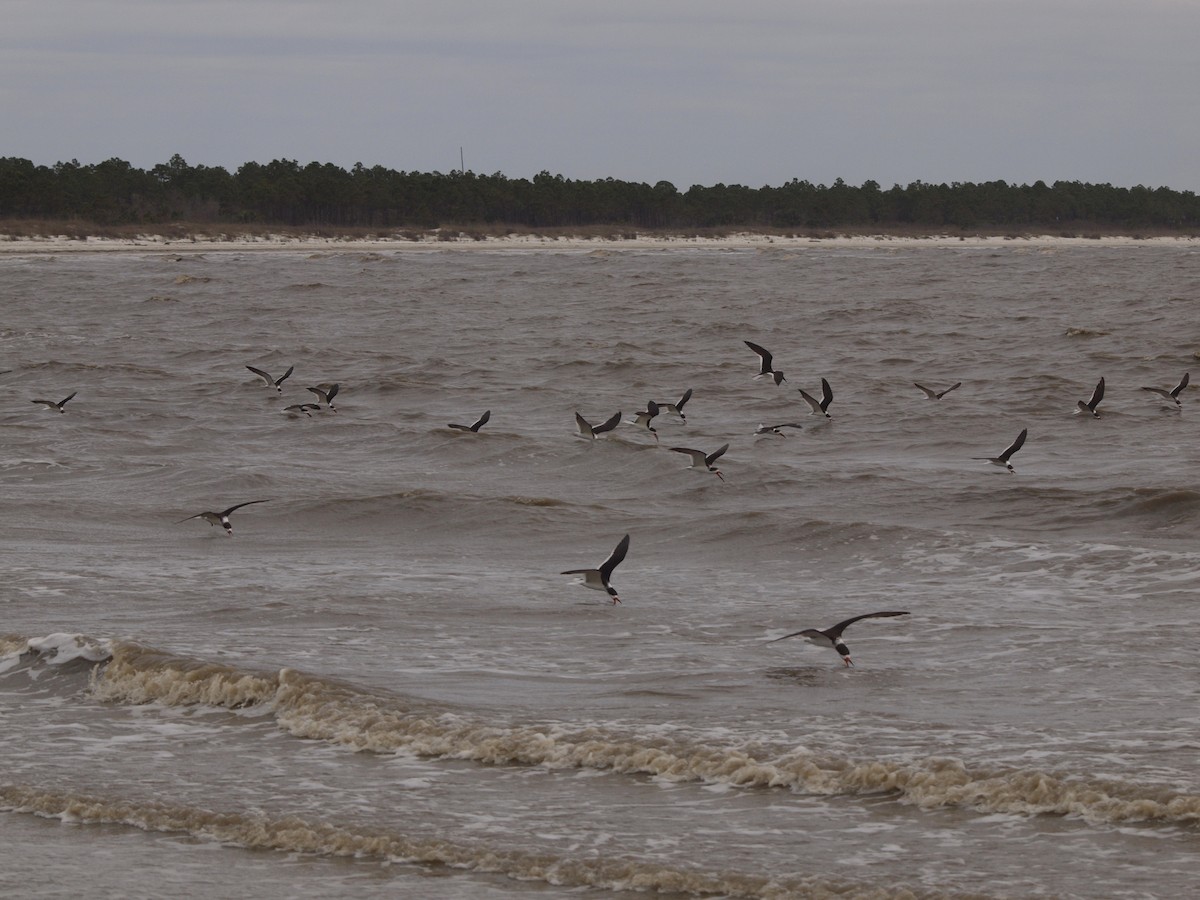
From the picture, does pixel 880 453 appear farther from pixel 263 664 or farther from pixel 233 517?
pixel 263 664

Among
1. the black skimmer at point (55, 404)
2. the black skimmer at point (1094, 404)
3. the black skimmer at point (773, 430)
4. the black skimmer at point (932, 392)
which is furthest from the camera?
the black skimmer at point (932, 392)

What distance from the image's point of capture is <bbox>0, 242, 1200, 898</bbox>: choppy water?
7.92m

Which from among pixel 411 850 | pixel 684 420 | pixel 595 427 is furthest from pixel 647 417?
pixel 411 850

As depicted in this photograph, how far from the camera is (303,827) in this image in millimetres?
8203

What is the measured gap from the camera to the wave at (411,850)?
737 centimetres

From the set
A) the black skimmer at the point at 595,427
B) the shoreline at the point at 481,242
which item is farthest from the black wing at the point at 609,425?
the shoreline at the point at 481,242

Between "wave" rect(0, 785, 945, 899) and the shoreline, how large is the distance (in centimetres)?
7772

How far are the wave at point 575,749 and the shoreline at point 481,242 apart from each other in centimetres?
7546

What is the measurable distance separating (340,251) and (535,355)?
61.8 metres

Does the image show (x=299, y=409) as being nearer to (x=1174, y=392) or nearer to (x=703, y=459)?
(x=703, y=459)

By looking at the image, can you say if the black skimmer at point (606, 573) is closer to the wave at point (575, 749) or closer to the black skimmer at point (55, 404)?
the wave at point (575, 749)

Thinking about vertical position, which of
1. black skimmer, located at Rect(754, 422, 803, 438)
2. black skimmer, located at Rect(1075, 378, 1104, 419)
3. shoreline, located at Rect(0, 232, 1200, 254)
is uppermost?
black skimmer, located at Rect(1075, 378, 1104, 419)

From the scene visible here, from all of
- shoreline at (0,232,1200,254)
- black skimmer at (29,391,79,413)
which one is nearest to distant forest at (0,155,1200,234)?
shoreline at (0,232,1200,254)

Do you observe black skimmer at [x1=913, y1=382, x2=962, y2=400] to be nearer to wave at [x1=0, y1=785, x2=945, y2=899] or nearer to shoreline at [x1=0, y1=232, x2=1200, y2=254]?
wave at [x1=0, y1=785, x2=945, y2=899]
